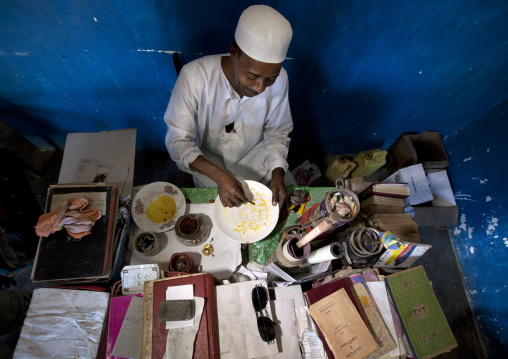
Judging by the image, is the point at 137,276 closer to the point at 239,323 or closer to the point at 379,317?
the point at 239,323

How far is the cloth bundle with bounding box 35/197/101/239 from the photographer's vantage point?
142 centimetres

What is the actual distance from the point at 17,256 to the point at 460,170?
16.7 feet

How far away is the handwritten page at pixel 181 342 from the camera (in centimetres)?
120

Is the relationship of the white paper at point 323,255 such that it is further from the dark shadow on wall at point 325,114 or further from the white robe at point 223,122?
the dark shadow on wall at point 325,114

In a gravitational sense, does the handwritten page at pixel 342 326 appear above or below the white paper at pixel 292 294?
below

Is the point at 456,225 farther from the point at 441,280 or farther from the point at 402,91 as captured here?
the point at 402,91

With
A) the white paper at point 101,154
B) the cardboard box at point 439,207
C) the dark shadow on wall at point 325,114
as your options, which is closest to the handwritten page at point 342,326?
the white paper at point 101,154

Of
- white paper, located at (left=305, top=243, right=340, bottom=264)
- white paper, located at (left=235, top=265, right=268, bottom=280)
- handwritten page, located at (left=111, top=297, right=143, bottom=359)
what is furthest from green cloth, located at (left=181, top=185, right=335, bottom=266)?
handwritten page, located at (left=111, top=297, right=143, bottom=359)

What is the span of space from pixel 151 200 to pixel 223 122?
2.84 ft

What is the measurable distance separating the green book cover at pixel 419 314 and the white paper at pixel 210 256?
1011 millimetres

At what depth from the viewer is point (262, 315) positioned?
4.52ft

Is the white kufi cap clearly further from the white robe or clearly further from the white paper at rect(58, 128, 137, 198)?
the white paper at rect(58, 128, 137, 198)

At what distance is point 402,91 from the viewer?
2.61 meters

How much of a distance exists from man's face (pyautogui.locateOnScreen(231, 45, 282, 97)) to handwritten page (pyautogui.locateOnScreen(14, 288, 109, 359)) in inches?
61.8
